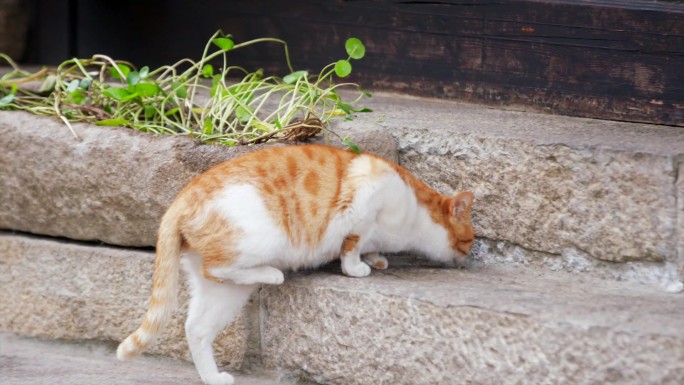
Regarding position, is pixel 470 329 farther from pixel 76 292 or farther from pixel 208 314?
pixel 76 292

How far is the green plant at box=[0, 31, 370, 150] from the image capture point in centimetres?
341

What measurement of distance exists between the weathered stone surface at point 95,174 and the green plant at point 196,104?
0.36 feet

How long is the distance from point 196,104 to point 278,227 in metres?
1.07

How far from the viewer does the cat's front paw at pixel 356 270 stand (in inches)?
119

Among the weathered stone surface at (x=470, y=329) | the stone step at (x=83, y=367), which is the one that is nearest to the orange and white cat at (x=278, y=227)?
the weathered stone surface at (x=470, y=329)

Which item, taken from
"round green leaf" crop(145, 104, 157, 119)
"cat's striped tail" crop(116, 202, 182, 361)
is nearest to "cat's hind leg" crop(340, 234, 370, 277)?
"cat's striped tail" crop(116, 202, 182, 361)

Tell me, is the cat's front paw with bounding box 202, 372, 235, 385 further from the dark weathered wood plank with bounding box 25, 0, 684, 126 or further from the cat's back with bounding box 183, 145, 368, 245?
the dark weathered wood plank with bounding box 25, 0, 684, 126

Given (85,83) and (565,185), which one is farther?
(85,83)

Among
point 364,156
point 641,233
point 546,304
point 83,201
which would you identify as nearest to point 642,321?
point 546,304

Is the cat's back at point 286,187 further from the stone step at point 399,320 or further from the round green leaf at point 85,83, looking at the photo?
the round green leaf at point 85,83

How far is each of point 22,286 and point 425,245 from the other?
58.5 inches

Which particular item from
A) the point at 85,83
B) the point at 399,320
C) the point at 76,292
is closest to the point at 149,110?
the point at 85,83

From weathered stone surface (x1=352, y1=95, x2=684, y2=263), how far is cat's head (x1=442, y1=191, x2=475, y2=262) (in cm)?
15

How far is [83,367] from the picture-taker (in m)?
3.28
